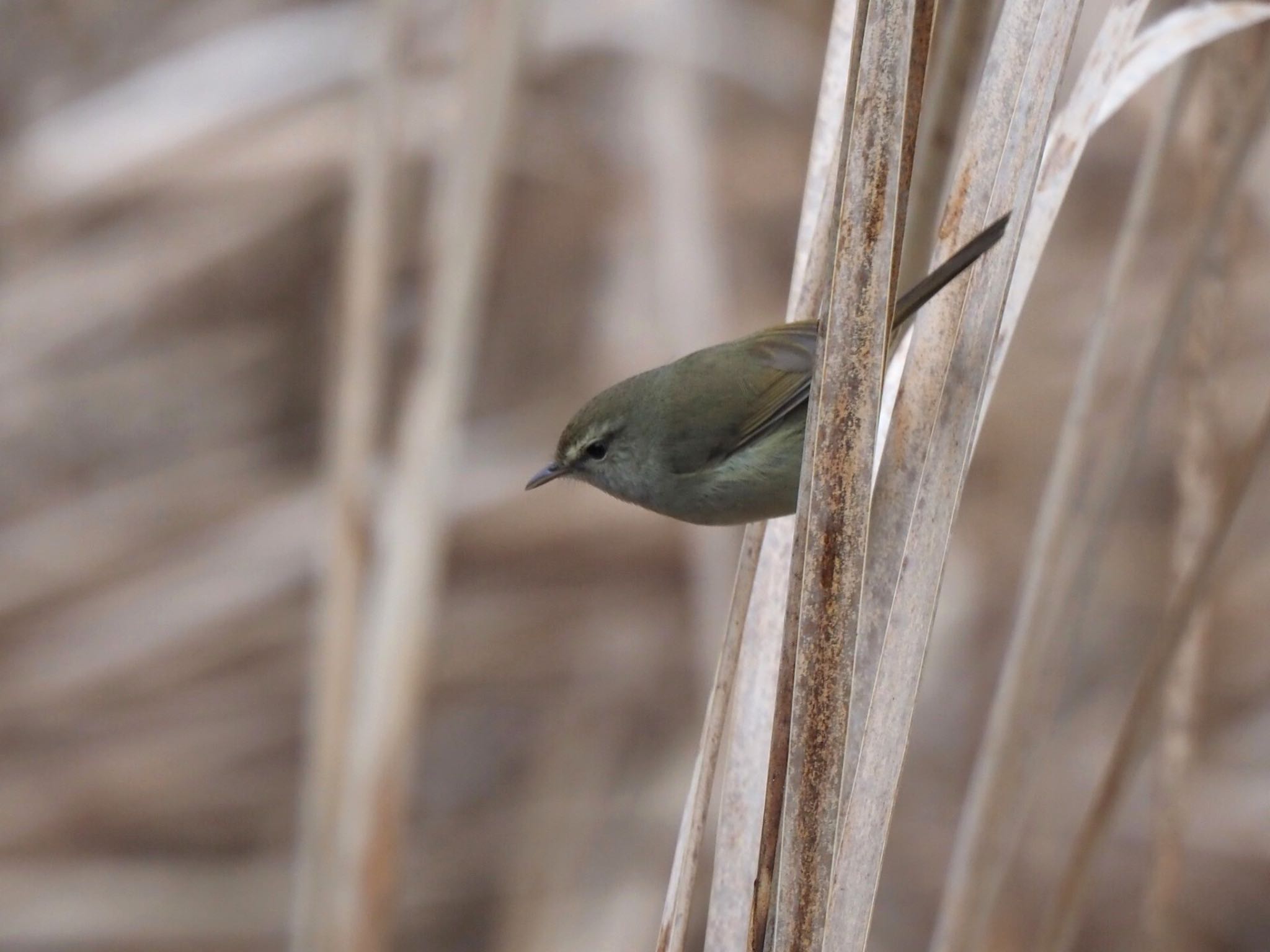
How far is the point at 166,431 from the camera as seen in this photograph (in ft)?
12.6

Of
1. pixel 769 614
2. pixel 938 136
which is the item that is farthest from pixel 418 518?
pixel 938 136

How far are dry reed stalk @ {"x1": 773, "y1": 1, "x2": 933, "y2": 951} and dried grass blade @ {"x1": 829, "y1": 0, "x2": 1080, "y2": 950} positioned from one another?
0.08 m

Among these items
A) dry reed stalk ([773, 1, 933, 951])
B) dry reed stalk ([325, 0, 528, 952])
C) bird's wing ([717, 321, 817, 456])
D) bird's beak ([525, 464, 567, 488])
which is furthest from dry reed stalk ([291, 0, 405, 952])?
dry reed stalk ([773, 1, 933, 951])

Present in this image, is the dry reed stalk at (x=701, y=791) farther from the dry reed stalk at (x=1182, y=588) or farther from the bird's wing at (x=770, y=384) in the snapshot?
the dry reed stalk at (x=1182, y=588)

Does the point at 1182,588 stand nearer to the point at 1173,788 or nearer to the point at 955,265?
the point at 1173,788

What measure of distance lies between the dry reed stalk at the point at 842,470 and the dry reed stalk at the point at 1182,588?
639mm

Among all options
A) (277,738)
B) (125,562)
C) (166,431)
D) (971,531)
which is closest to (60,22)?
(166,431)

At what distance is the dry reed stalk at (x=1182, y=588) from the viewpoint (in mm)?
1467

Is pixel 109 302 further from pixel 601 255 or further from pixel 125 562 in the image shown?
pixel 601 255

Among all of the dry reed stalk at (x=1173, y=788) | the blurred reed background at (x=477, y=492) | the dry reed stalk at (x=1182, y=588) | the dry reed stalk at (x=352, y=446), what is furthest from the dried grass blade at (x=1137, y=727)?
the blurred reed background at (x=477, y=492)

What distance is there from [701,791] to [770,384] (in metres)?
0.66

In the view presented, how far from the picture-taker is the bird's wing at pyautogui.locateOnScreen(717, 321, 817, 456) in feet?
5.38

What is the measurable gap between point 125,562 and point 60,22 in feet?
4.77

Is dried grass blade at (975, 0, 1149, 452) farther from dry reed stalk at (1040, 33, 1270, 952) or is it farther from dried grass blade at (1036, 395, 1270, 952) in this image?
dried grass blade at (1036, 395, 1270, 952)
